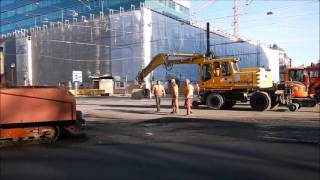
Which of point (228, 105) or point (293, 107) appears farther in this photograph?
point (228, 105)

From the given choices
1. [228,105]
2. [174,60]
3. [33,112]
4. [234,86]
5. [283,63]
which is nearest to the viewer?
[33,112]

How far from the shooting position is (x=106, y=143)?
42.0 feet

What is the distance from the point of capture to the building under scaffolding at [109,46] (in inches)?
2475

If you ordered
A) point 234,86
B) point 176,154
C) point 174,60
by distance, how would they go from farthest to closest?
point 174,60 → point 234,86 → point 176,154

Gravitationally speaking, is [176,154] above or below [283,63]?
below

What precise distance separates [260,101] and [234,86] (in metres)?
1.86

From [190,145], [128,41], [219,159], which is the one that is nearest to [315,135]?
[190,145]

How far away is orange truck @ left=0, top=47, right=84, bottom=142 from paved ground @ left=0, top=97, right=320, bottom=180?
1.32ft

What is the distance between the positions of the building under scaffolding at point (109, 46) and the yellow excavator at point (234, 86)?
31246mm

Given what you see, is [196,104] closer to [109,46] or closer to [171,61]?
[171,61]

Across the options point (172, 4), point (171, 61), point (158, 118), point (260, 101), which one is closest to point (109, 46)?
point (172, 4)

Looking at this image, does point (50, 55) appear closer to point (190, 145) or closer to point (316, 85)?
point (316, 85)

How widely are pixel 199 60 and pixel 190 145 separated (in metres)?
15.8

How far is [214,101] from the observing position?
86.2ft
